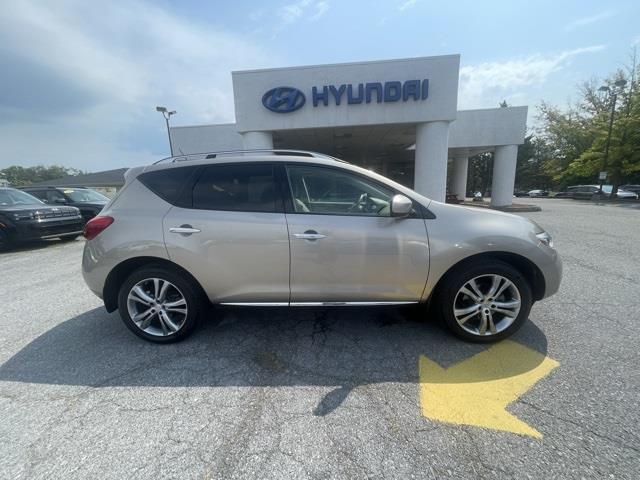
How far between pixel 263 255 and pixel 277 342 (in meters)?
0.89

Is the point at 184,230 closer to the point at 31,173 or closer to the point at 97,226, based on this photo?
the point at 97,226

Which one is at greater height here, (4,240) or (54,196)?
(54,196)

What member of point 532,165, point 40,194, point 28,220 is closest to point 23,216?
point 28,220

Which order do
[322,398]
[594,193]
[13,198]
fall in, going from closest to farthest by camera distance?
[322,398] → [13,198] → [594,193]

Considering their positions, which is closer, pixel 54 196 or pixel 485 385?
pixel 485 385

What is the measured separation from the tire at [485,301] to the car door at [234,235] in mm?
1499

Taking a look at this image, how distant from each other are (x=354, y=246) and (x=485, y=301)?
131 cm

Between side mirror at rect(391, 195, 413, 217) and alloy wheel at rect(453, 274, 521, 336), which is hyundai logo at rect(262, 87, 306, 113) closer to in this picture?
side mirror at rect(391, 195, 413, 217)

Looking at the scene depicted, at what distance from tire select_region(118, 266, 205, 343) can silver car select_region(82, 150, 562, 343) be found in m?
0.01

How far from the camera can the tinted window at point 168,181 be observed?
2734 mm

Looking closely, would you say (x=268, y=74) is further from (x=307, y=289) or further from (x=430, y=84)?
(x=307, y=289)

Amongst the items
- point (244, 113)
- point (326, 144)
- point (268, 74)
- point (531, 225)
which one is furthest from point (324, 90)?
point (531, 225)

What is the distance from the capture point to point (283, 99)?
12.6 metres

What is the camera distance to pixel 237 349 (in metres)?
2.71
